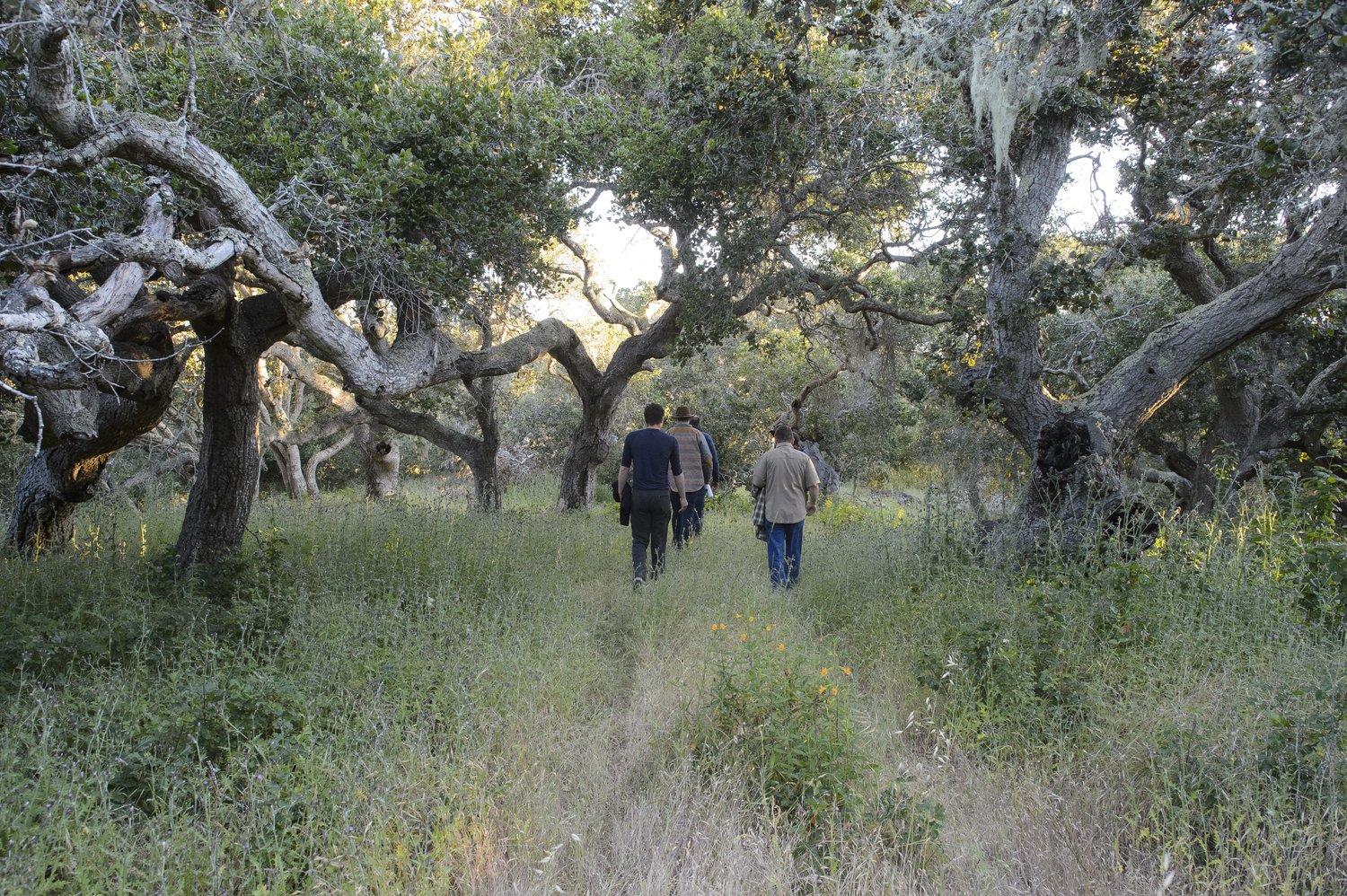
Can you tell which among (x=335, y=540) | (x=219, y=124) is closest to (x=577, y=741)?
(x=335, y=540)

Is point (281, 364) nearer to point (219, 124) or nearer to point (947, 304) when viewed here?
point (219, 124)

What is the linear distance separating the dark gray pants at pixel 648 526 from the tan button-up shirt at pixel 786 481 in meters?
1.01

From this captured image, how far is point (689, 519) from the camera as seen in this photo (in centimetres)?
1061

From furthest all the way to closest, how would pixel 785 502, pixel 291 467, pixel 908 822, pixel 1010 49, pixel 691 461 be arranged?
1. pixel 291 467
2. pixel 691 461
3. pixel 785 502
4. pixel 1010 49
5. pixel 908 822

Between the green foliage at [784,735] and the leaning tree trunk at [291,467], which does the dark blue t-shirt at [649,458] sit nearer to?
the green foliage at [784,735]

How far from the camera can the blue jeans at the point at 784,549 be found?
7.83 m

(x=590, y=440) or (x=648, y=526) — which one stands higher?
(x=590, y=440)

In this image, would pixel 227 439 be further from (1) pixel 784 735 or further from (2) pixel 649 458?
(1) pixel 784 735

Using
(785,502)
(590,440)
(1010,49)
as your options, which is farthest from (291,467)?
(1010,49)

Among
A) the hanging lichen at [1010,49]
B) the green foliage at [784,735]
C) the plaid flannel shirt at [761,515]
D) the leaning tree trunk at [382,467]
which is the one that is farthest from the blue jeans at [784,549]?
the leaning tree trunk at [382,467]

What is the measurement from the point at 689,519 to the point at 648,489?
2.78 metres

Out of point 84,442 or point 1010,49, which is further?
point 84,442

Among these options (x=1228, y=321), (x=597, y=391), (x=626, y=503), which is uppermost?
(x=1228, y=321)

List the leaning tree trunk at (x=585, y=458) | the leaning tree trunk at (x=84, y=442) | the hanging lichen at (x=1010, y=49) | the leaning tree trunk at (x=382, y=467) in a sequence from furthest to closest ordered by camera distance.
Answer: the leaning tree trunk at (x=382, y=467) → the leaning tree trunk at (x=585, y=458) → the hanging lichen at (x=1010, y=49) → the leaning tree trunk at (x=84, y=442)
